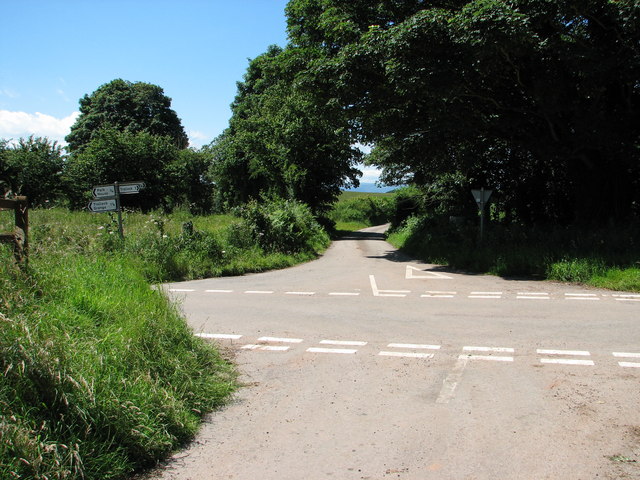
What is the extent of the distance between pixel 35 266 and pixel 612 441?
5.57 metres

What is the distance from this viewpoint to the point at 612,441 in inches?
152

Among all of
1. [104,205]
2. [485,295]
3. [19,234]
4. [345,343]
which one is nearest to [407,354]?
[345,343]

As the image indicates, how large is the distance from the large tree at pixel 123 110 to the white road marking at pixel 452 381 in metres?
48.1

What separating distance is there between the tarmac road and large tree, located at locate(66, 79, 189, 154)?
44.9m

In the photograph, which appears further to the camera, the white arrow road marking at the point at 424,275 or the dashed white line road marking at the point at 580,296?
the white arrow road marking at the point at 424,275

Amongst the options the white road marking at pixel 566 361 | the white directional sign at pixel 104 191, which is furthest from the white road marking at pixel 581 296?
the white directional sign at pixel 104 191

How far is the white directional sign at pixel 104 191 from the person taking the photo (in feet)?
44.1

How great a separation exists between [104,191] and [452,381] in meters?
11.5

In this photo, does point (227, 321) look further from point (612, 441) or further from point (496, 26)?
point (496, 26)

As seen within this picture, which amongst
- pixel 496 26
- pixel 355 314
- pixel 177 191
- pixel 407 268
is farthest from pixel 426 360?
pixel 177 191

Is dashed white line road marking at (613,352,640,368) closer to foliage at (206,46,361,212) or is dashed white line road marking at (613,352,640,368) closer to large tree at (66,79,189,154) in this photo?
foliage at (206,46,361,212)

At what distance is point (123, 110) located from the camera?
49.7m

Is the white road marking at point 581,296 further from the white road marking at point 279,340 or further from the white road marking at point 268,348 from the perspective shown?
the white road marking at point 268,348

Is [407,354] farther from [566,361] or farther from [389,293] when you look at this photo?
[389,293]
